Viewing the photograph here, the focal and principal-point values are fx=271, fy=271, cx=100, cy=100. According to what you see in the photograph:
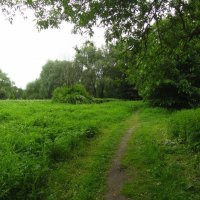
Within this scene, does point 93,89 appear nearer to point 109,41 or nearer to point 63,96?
point 63,96

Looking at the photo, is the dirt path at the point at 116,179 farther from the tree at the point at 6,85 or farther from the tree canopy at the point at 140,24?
the tree at the point at 6,85

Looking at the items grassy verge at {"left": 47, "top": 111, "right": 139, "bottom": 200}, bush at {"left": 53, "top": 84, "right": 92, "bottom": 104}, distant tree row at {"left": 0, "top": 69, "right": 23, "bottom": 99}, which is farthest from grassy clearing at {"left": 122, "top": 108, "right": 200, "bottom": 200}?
distant tree row at {"left": 0, "top": 69, "right": 23, "bottom": 99}

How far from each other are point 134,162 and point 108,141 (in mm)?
3193

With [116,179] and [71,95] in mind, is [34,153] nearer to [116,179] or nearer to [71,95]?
[116,179]

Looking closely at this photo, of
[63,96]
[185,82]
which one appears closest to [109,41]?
[185,82]

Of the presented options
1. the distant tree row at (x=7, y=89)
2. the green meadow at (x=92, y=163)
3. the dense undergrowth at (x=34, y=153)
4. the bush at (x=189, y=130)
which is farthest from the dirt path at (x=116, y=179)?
the distant tree row at (x=7, y=89)

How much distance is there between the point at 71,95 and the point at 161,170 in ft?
83.3

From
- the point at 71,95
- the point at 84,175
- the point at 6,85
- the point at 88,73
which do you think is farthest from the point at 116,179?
the point at 6,85

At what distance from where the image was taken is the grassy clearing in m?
6.48

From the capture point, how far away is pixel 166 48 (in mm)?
10594

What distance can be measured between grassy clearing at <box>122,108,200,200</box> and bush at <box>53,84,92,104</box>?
20385mm

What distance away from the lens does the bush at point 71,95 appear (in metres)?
31.9

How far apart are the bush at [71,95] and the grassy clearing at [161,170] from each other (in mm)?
20385

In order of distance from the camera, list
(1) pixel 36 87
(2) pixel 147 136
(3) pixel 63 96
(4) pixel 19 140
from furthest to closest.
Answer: (1) pixel 36 87, (3) pixel 63 96, (2) pixel 147 136, (4) pixel 19 140
